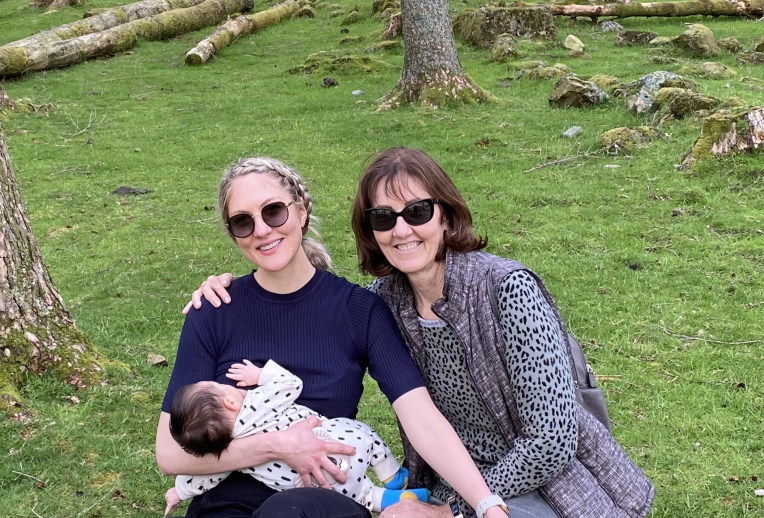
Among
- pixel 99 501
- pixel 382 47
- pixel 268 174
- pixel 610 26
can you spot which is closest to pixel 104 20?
pixel 382 47

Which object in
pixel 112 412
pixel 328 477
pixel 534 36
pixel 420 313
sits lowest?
pixel 534 36

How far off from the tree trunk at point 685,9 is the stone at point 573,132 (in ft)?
32.5

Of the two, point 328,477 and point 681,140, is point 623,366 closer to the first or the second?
point 328,477

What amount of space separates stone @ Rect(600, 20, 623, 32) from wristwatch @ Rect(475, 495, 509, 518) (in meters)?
17.1

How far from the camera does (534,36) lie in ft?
54.7

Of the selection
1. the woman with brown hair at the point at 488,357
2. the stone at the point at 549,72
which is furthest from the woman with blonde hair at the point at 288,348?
the stone at the point at 549,72

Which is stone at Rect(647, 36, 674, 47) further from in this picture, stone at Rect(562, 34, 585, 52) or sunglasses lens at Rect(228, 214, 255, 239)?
sunglasses lens at Rect(228, 214, 255, 239)

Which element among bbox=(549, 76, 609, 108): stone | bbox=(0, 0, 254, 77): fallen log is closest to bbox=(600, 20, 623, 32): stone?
bbox=(549, 76, 609, 108): stone

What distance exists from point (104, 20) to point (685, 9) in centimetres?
1439

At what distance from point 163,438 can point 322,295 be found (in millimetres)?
761

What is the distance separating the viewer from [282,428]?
106 inches

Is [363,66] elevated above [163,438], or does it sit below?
below

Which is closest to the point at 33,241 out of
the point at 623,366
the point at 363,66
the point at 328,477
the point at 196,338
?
the point at 196,338

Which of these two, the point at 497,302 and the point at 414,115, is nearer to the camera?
the point at 497,302
